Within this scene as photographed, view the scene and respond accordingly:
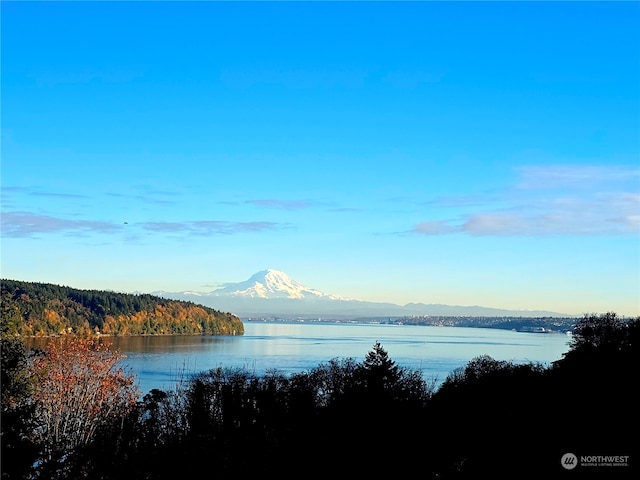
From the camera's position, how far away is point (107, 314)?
132125 mm

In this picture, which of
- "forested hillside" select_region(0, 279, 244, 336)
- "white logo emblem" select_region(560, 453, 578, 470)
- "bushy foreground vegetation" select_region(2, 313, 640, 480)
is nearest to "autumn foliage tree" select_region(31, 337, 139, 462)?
"bushy foreground vegetation" select_region(2, 313, 640, 480)

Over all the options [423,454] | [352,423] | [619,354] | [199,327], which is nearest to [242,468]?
[352,423]

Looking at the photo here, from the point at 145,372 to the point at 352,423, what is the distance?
120 feet

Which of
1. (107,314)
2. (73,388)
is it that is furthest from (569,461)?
(107,314)

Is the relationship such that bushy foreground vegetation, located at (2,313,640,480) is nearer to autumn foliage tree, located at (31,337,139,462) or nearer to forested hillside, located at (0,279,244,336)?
autumn foliage tree, located at (31,337,139,462)

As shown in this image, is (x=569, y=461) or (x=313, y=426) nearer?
(x=569, y=461)

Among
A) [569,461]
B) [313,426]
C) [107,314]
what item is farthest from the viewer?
[107,314]

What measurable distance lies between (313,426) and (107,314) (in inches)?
4564

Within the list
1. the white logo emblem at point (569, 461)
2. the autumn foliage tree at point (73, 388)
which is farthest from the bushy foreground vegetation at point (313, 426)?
the white logo emblem at point (569, 461)

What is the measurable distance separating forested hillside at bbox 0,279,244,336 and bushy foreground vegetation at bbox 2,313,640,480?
266 feet

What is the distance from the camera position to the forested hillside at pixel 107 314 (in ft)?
364

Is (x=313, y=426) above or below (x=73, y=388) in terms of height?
below

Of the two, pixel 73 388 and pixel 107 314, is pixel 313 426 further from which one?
pixel 107 314

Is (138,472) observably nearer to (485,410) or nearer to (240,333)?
(485,410)
